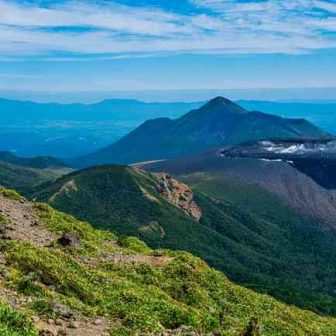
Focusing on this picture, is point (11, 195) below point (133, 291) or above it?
above

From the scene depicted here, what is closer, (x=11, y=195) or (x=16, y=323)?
(x=16, y=323)

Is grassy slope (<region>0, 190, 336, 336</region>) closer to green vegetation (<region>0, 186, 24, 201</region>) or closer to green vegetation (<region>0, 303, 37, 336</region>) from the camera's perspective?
green vegetation (<region>0, 303, 37, 336</region>)

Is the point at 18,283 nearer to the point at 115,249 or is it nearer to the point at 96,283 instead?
the point at 96,283

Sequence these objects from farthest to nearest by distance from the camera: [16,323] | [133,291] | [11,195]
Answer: [11,195]
[133,291]
[16,323]

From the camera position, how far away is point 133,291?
104 feet

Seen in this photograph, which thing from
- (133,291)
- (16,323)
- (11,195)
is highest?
(16,323)

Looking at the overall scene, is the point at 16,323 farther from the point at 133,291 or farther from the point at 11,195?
the point at 11,195

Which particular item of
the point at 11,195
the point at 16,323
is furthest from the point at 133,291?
the point at 11,195

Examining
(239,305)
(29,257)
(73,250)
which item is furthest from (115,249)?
(29,257)

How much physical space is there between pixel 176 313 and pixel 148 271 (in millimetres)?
9289

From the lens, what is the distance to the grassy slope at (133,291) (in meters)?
27.1

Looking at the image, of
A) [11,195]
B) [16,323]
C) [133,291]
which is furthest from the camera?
[11,195]

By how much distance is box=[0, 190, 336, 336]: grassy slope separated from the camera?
27.1 metres

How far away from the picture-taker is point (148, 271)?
125 ft
